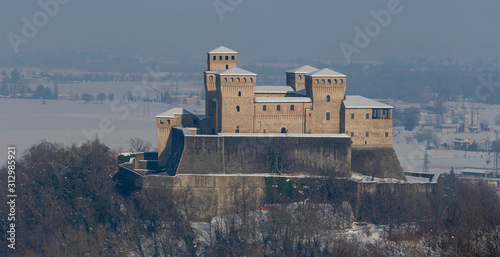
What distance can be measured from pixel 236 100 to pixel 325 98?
4.86 metres

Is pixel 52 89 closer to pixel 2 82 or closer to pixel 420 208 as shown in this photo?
pixel 2 82

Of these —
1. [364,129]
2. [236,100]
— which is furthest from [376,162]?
[236,100]

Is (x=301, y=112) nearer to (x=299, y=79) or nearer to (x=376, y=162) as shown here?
(x=299, y=79)

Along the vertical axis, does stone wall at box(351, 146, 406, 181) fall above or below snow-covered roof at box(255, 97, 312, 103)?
below

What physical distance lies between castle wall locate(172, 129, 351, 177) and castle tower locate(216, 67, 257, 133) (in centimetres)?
119

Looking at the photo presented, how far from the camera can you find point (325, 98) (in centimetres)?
5053

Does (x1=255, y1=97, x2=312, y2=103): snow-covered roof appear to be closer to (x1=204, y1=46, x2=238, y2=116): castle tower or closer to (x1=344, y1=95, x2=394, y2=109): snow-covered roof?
(x1=344, y1=95, x2=394, y2=109): snow-covered roof

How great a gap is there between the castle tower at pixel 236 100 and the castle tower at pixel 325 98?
11.1 feet

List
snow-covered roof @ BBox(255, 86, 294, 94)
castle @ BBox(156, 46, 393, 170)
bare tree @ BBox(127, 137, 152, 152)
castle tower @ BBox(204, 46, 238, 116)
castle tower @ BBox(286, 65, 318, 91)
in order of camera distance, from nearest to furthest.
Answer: castle @ BBox(156, 46, 393, 170) < snow-covered roof @ BBox(255, 86, 294, 94) < castle tower @ BBox(204, 46, 238, 116) < castle tower @ BBox(286, 65, 318, 91) < bare tree @ BBox(127, 137, 152, 152)

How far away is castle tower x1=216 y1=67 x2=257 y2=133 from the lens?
49.6m

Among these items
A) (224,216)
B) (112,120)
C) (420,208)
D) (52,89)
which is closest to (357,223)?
(420,208)

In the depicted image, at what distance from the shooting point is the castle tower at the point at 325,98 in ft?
165

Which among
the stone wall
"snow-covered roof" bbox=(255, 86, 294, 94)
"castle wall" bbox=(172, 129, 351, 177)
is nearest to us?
"castle wall" bbox=(172, 129, 351, 177)

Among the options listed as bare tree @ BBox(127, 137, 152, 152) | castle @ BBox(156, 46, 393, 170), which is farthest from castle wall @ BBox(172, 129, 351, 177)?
bare tree @ BBox(127, 137, 152, 152)
